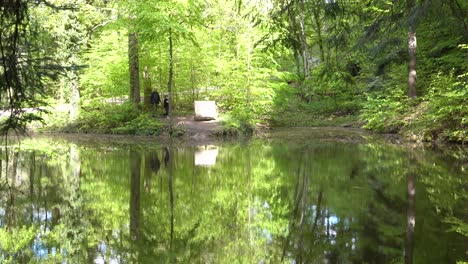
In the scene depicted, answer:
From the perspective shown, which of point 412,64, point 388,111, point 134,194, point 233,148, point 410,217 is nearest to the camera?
point 410,217

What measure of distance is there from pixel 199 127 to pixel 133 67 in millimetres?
4402

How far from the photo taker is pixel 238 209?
6984 millimetres

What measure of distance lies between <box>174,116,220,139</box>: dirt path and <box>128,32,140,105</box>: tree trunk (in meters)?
2.28

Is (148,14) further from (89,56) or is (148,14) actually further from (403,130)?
(403,130)

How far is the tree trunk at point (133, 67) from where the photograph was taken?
21.3 meters

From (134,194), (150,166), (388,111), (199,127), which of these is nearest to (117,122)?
(199,127)

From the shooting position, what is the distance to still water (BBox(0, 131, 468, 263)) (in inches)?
195

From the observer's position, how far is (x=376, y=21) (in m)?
6.38

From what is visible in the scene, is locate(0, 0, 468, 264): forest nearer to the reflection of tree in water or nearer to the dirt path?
the reflection of tree in water

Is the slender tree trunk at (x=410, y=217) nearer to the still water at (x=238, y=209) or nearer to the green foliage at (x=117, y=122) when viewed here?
the still water at (x=238, y=209)

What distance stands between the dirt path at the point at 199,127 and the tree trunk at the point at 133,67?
2.28 m

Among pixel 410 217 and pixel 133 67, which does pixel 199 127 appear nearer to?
pixel 133 67

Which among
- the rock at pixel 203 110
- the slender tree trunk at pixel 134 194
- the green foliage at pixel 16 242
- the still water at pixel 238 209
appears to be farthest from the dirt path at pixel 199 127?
the green foliage at pixel 16 242

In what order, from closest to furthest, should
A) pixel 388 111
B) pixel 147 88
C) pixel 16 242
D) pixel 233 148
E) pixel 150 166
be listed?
pixel 16 242
pixel 150 166
pixel 233 148
pixel 388 111
pixel 147 88
